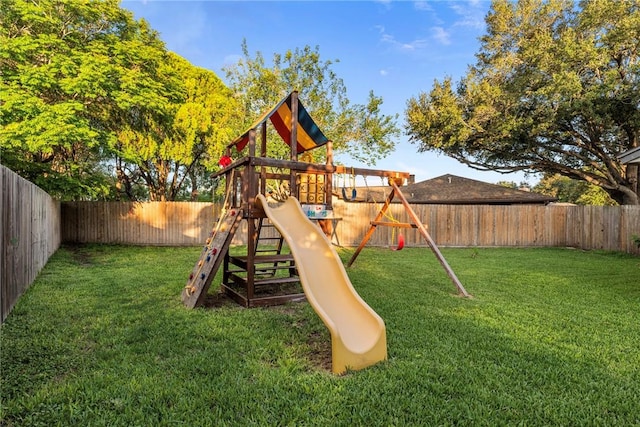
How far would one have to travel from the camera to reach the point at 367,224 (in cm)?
1509

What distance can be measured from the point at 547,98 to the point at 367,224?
29.5 feet

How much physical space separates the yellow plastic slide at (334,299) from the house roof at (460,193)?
12936 mm

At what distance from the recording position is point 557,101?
14297 millimetres

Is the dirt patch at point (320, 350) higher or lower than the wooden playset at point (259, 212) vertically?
lower

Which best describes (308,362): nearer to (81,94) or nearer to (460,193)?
(81,94)

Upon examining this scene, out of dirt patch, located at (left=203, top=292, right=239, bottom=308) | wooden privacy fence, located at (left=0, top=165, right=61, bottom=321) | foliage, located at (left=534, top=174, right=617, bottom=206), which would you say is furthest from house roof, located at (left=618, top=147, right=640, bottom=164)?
foliage, located at (left=534, top=174, right=617, bottom=206)

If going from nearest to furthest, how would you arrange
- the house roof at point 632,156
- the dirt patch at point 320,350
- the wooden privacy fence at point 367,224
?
the dirt patch at point 320,350
the house roof at point 632,156
the wooden privacy fence at point 367,224

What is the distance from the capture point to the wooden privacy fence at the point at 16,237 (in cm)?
414

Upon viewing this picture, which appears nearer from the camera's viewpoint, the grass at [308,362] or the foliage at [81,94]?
the grass at [308,362]

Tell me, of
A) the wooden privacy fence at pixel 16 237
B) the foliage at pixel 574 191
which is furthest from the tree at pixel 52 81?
the foliage at pixel 574 191

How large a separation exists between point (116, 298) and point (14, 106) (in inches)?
299

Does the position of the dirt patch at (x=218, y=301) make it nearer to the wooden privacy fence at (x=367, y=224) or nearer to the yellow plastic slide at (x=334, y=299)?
the yellow plastic slide at (x=334, y=299)

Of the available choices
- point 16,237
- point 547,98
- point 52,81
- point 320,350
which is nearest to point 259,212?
point 320,350

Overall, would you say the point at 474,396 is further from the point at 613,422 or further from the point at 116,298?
the point at 116,298
